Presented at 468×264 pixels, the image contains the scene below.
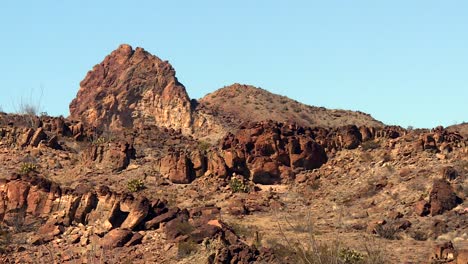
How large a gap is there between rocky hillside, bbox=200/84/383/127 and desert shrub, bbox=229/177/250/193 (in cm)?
5234

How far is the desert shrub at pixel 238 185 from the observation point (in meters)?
50.4

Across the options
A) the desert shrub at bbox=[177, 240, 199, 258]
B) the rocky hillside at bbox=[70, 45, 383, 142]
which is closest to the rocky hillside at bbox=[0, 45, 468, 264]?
the desert shrub at bbox=[177, 240, 199, 258]

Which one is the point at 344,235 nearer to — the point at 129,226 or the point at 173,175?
the point at 129,226

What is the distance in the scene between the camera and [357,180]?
51.6m

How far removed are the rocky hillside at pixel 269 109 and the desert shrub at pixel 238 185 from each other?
52.3 metres

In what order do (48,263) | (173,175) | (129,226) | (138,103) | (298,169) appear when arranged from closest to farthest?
(48,263) → (129,226) → (173,175) → (298,169) → (138,103)

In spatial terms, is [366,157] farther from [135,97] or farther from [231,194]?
[135,97]

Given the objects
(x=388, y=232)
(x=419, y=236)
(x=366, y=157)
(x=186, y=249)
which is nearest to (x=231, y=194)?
(x=366, y=157)

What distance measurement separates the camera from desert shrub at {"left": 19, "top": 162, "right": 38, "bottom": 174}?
161 feet

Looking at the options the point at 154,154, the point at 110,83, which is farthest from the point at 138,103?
the point at 154,154

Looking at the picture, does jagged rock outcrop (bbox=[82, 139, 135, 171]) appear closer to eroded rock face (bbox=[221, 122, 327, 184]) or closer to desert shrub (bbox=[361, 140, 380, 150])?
eroded rock face (bbox=[221, 122, 327, 184])

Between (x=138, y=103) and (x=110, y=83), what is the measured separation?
5415mm

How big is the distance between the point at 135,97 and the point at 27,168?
1982 inches

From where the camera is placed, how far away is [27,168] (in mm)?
49469
